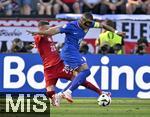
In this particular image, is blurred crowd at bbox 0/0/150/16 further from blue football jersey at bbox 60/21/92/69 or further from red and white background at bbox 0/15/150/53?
blue football jersey at bbox 60/21/92/69

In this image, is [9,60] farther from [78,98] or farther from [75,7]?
[75,7]

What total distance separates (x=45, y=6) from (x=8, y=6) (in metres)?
1.19

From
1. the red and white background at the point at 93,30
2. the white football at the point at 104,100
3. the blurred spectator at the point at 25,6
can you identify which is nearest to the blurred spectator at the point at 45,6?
the blurred spectator at the point at 25,6

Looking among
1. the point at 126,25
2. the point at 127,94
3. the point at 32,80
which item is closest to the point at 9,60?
the point at 32,80

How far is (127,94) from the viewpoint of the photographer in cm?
1859

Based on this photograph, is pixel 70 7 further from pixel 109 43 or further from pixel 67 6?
pixel 109 43

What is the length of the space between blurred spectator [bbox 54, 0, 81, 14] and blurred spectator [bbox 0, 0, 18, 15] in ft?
4.36

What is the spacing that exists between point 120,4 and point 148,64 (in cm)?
433

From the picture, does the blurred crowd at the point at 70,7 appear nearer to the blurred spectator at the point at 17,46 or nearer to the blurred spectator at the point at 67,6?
the blurred spectator at the point at 67,6

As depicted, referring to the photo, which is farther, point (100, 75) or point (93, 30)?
point (93, 30)

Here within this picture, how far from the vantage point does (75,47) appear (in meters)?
15.2

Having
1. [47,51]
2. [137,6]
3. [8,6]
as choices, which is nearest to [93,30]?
[137,6]

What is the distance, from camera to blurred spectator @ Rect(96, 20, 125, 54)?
1969 centimetres

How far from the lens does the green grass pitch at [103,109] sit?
555 inches
